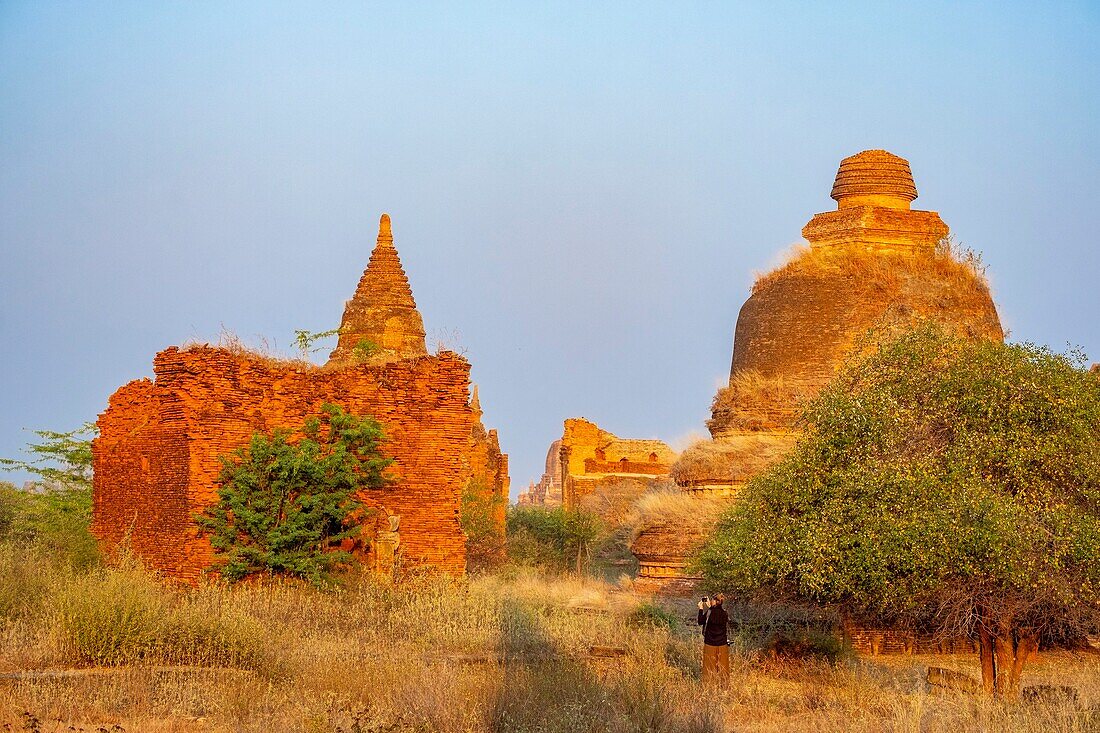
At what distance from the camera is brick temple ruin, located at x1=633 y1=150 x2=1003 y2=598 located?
67.3ft

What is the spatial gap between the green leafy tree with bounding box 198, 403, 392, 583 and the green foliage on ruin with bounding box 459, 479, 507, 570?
7089 millimetres

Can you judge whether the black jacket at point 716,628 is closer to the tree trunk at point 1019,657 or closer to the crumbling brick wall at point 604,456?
the tree trunk at point 1019,657

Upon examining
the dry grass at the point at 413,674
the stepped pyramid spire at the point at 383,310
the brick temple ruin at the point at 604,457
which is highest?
the stepped pyramid spire at the point at 383,310

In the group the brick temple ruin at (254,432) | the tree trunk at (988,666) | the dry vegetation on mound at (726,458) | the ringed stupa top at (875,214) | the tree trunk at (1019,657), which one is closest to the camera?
the tree trunk at (1019,657)

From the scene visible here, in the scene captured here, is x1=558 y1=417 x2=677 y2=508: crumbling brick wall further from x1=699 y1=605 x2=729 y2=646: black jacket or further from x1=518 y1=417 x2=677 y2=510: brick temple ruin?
x1=699 y1=605 x2=729 y2=646: black jacket

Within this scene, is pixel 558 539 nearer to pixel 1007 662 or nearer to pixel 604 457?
pixel 604 457

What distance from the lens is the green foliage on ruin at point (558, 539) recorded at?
1156 inches

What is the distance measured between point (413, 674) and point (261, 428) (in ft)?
21.8

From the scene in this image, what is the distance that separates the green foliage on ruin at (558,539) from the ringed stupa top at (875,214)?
9.61 meters

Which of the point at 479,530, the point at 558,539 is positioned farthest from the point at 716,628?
the point at 558,539

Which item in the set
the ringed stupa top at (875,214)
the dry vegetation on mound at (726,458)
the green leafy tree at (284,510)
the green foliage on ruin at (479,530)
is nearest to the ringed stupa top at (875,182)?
the ringed stupa top at (875,214)

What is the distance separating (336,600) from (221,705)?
5306 mm

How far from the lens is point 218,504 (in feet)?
54.2

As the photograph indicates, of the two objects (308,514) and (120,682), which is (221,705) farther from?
(308,514)
